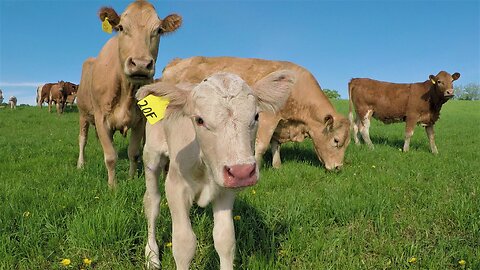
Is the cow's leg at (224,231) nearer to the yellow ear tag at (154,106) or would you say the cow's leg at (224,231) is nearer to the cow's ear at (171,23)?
the yellow ear tag at (154,106)

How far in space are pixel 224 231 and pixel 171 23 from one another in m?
3.75

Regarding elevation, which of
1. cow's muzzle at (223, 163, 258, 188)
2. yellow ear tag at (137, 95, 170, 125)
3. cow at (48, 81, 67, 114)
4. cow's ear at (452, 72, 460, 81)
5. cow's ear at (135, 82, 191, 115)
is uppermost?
cow's ear at (452, 72, 460, 81)

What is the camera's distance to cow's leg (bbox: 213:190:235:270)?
108 inches

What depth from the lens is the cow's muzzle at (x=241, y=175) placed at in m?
2.08

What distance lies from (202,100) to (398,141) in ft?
39.5

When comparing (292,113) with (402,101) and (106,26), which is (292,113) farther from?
(402,101)

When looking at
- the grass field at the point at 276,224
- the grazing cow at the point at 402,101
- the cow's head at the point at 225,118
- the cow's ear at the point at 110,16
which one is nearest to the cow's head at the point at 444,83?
the grazing cow at the point at 402,101

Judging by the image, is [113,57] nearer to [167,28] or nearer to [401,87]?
[167,28]

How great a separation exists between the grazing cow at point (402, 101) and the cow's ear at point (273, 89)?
349 inches

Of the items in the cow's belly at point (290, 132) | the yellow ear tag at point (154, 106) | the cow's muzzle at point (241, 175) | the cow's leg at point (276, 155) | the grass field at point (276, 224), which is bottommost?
the grass field at point (276, 224)

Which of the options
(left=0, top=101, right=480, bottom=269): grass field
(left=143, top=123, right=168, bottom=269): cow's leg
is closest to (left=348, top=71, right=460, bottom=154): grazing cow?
(left=0, top=101, right=480, bottom=269): grass field

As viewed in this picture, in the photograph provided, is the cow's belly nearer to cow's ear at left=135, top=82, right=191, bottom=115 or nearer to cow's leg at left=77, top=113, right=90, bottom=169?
cow's leg at left=77, top=113, right=90, bottom=169

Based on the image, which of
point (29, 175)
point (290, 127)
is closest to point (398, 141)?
point (290, 127)

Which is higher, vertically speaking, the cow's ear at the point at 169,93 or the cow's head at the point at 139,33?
the cow's head at the point at 139,33
